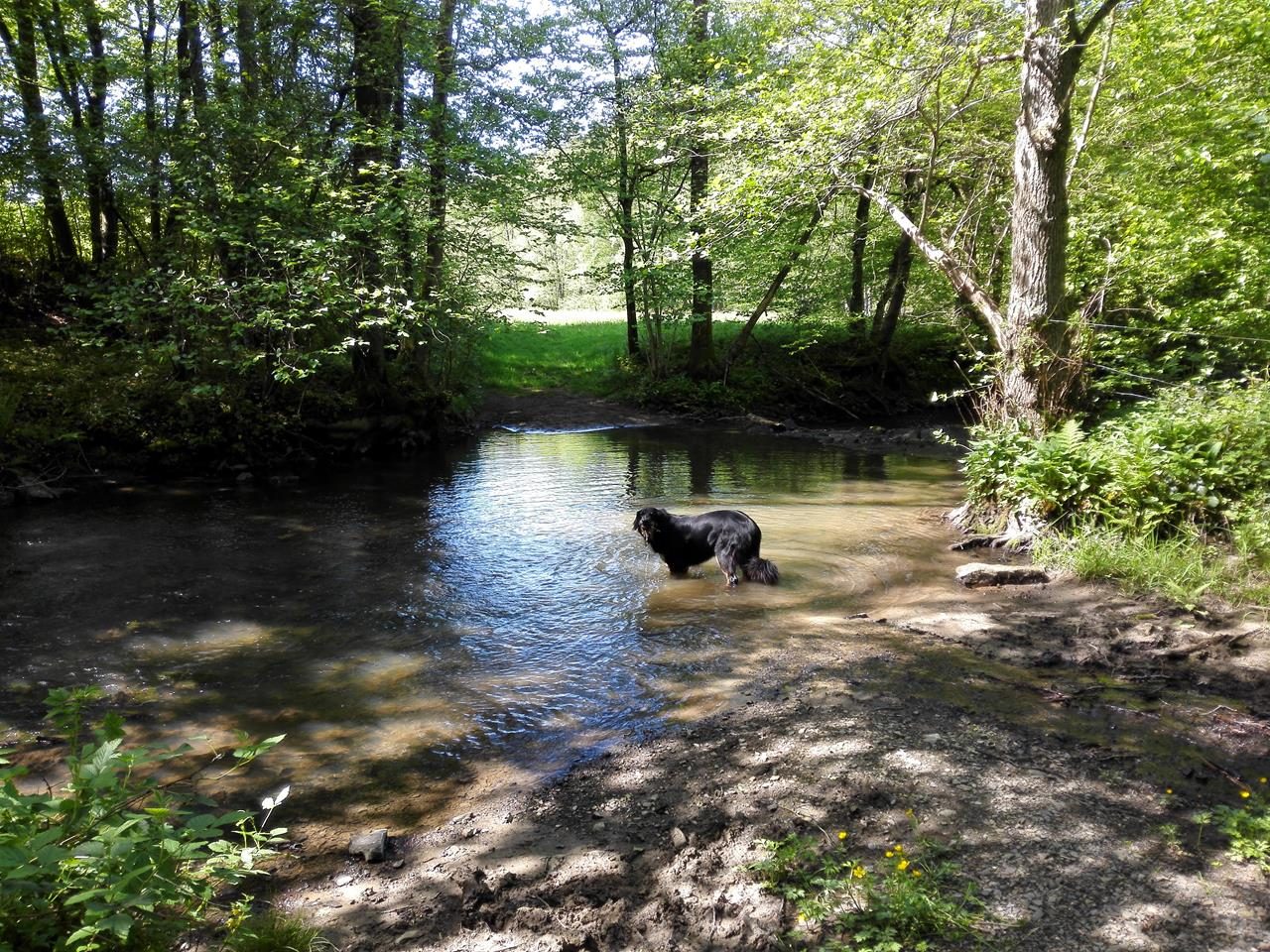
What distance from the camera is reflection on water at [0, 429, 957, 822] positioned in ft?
17.3

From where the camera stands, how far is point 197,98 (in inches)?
555

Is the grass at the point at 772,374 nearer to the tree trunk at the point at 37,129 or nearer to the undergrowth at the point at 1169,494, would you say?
the tree trunk at the point at 37,129

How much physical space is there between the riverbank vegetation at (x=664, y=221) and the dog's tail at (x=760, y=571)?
2.94 m

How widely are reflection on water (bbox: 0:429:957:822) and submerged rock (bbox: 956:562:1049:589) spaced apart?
0.32m

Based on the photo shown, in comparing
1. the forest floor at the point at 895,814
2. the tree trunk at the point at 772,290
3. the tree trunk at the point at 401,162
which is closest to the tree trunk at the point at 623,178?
the tree trunk at the point at 772,290

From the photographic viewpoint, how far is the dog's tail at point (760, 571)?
8000 mm

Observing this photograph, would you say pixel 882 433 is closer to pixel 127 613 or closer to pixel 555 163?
pixel 555 163

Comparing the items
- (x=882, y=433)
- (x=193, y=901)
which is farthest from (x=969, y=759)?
(x=882, y=433)

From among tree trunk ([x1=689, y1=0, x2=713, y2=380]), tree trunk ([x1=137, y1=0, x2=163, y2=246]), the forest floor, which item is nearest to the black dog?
the forest floor

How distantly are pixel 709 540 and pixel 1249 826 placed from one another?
18.0ft

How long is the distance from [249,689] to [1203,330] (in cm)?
1179

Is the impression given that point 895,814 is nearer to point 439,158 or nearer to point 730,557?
point 730,557

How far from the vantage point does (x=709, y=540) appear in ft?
27.4

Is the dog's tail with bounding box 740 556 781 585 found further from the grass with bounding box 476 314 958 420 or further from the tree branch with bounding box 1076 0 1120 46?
the grass with bounding box 476 314 958 420
